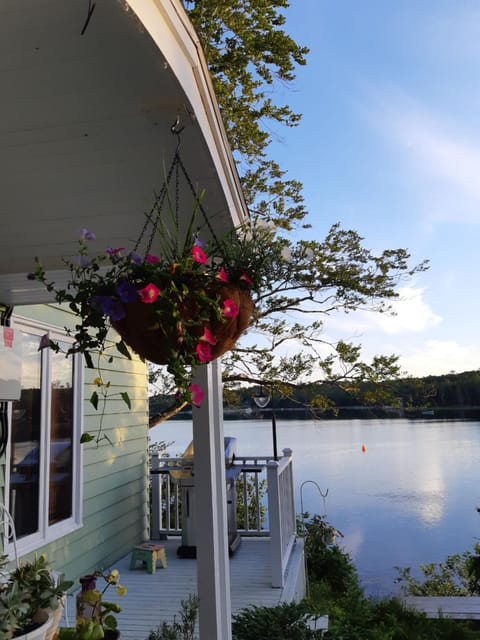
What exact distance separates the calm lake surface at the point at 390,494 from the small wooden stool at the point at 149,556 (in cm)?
418

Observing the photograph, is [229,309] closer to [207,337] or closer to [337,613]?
[207,337]

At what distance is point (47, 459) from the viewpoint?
420cm

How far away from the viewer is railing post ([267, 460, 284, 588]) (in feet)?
14.8

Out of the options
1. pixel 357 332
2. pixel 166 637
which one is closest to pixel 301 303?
pixel 357 332

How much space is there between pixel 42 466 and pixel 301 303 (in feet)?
17.7

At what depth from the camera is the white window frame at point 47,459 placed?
12.5ft

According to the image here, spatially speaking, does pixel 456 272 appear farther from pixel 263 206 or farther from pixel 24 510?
pixel 24 510

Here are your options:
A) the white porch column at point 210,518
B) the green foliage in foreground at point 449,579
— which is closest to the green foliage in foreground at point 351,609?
the white porch column at point 210,518

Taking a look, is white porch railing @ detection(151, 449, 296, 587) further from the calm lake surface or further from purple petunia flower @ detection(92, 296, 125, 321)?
purple petunia flower @ detection(92, 296, 125, 321)

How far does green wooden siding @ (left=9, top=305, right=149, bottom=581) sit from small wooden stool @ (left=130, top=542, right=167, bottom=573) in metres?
Answer: 0.27

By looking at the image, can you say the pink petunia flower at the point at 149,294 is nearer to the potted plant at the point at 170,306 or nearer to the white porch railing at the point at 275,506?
the potted plant at the point at 170,306

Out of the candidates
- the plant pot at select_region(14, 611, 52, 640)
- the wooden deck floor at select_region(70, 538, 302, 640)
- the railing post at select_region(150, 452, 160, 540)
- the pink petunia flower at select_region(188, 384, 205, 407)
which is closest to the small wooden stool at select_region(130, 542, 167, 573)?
the wooden deck floor at select_region(70, 538, 302, 640)

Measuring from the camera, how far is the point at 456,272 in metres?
14.3

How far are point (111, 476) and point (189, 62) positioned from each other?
4794 mm
